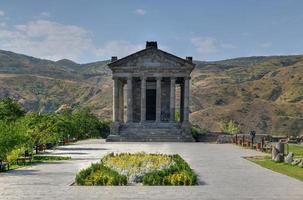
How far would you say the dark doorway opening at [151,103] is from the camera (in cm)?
8144

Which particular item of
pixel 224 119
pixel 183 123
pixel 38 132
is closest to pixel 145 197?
pixel 38 132

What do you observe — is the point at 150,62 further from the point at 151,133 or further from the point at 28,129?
the point at 28,129

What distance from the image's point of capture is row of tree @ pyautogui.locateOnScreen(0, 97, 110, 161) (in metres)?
29.2

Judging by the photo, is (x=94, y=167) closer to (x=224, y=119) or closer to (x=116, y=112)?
(x=116, y=112)

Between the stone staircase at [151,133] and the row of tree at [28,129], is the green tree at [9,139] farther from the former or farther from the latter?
the stone staircase at [151,133]

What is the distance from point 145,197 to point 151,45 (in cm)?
5986

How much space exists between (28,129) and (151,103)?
45118mm

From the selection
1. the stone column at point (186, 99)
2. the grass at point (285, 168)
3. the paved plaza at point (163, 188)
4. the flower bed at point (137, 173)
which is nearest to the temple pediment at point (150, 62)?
the stone column at point (186, 99)

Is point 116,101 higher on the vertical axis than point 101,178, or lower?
higher

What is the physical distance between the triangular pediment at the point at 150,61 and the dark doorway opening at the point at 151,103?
7589mm

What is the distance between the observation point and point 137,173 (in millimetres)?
22297

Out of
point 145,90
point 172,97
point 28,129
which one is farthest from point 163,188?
point 172,97

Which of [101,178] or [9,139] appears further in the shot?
[9,139]

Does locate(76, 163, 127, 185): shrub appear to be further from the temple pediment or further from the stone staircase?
the temple pediment
